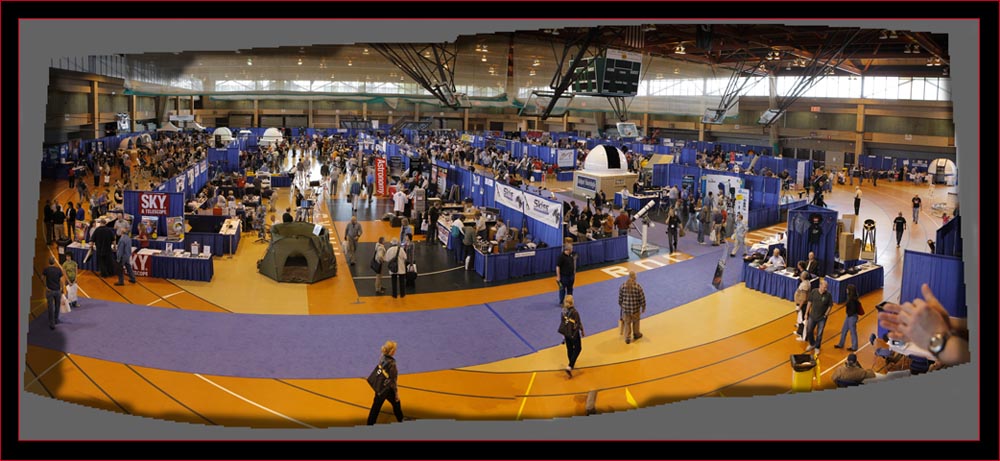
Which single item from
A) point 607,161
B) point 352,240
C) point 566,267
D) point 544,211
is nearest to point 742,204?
point 544,211

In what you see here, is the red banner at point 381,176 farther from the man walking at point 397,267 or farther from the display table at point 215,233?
the man walking at point 397,267

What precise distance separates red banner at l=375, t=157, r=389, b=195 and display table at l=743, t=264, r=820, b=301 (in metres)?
18.2

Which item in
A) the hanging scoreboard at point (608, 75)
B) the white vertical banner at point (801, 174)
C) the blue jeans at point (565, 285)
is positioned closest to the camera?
the blue jeans at point (565, 285)

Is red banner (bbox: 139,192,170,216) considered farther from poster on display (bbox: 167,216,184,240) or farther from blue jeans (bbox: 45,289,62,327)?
blue jeans (bbox: 45,289,62,327)

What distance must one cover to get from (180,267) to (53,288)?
446 centimetres

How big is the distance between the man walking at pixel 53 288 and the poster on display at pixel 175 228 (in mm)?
5999

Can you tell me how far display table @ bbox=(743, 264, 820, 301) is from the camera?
53.1 ft

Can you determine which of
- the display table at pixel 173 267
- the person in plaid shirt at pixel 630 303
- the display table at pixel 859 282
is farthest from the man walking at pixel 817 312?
the display table at pixel 173 267

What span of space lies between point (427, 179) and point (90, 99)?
91.8 ft

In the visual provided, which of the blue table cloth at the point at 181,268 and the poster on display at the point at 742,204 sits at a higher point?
the poster on display at the point at 742,204

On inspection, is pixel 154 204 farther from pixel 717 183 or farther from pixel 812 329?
pixel 717 183

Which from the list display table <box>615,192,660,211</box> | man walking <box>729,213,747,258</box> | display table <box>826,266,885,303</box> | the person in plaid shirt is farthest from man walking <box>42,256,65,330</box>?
display table <box>615,192,660,211</box>

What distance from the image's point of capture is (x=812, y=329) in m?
12.8

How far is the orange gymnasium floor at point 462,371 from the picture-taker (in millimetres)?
9922
